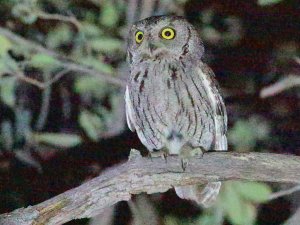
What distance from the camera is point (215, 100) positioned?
287 cm

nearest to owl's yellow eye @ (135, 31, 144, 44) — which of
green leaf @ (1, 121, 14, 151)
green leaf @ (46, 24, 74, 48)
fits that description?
green leaf @ (46, 24, 74, 48)

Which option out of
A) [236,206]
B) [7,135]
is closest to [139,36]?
[236,206]

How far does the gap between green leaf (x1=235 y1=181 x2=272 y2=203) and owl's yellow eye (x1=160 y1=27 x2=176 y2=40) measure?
2.18 feet

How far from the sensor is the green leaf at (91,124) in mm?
3652

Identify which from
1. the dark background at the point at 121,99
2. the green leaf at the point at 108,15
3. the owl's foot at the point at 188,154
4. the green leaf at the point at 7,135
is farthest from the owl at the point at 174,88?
the green leaf at the point at 7,135

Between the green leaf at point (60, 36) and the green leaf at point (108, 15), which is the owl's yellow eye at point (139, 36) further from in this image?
the green leaf at point (60, 36)

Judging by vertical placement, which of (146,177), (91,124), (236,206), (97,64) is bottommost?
(236,206)

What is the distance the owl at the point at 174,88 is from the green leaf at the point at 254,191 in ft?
0.37

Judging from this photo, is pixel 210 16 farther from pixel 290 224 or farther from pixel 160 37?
pixel 290 224

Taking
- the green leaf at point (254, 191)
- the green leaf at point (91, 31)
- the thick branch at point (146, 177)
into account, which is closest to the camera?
the thick branch at point (146, 177)

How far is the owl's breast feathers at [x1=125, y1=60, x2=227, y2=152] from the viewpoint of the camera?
9.29ft

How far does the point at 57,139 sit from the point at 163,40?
1055 millimetres

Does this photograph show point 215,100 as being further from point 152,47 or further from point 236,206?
point 236,206

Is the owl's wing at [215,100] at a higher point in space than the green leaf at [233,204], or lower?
higher
